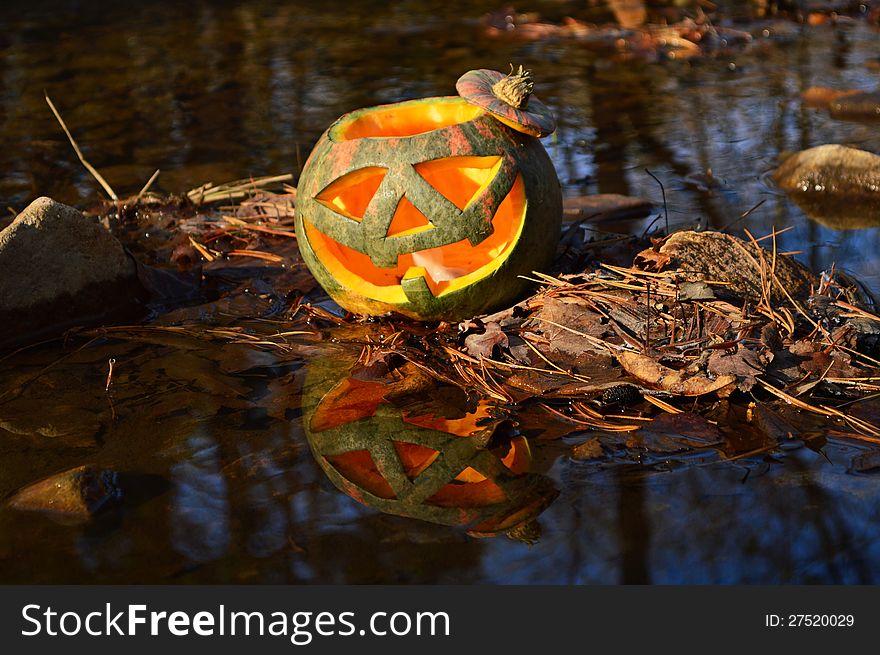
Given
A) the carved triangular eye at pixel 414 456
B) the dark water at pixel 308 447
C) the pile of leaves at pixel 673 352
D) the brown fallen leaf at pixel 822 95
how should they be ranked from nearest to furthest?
the dark water at pixel 308 447, the carved triangular eye at pixel 414 456, the pile of leaves at pixel 673 352, the brown fallen leaf at pixel 822 95

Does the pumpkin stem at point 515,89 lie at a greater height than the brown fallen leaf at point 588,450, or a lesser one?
greater

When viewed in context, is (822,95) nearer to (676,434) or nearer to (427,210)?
(427,210)

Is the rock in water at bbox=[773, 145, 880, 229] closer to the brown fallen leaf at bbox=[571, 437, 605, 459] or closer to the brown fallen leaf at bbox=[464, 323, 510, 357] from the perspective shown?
the brown fallen leaf at bbox=[464, 323, 510, 357]

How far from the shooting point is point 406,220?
15.2 ft

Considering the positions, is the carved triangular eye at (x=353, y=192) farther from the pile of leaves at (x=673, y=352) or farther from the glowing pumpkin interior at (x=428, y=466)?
the glowing pumpkin interior at (x=428, y=466)

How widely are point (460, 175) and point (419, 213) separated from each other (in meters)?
0.26

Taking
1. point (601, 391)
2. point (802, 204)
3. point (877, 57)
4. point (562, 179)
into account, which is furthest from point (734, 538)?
point (877, 57)

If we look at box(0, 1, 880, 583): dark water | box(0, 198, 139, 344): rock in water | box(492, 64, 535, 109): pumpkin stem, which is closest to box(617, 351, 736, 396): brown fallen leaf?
box(0, 1, 880, 583): dark water

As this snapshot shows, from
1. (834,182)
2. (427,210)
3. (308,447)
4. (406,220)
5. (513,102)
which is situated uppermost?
(513,102)

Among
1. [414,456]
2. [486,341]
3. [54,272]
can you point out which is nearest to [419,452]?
[414,456]

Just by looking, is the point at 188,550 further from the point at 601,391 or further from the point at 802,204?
the point at 802,204

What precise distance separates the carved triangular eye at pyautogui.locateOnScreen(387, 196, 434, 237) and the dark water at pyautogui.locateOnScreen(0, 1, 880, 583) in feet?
2.33

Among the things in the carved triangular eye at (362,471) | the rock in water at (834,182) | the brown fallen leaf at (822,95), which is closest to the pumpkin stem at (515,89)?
the carved triangular eye at (362,471)

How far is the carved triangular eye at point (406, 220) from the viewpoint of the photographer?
4516 millimetres
